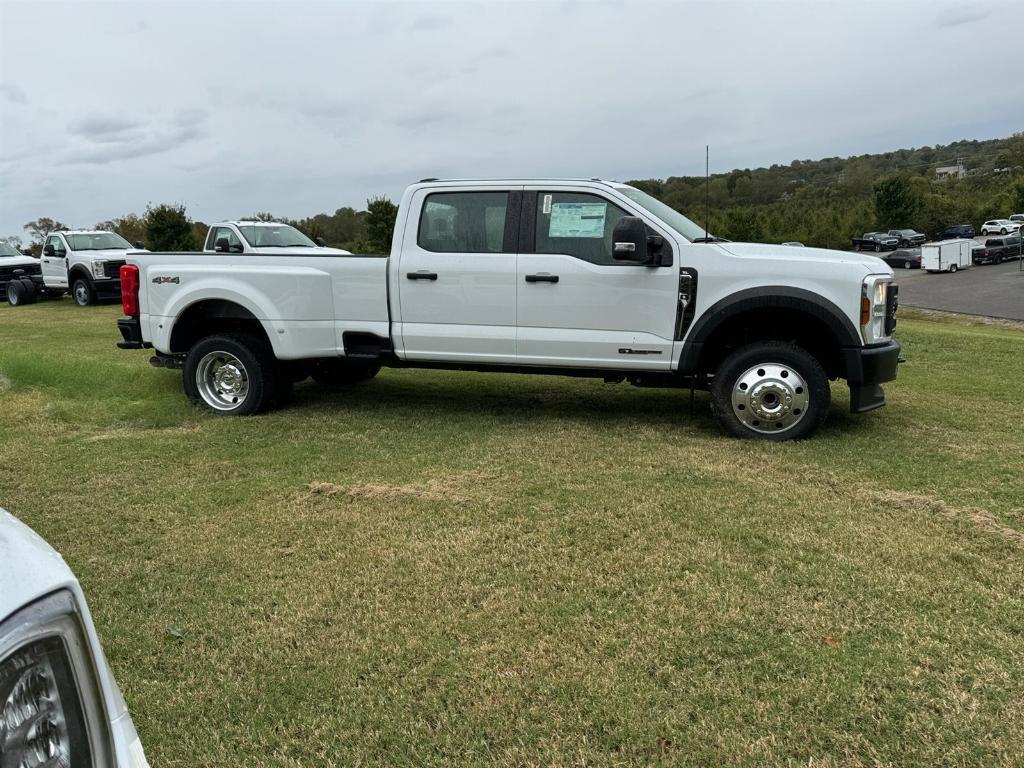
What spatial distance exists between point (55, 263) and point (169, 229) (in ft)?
43.9

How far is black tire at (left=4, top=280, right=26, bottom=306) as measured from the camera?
2102 cm

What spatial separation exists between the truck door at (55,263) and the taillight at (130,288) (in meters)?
14.7

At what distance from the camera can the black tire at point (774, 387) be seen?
5844 mm

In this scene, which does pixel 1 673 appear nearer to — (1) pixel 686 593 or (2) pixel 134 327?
(1) pixel 686 593

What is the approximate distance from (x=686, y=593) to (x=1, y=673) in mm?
2816

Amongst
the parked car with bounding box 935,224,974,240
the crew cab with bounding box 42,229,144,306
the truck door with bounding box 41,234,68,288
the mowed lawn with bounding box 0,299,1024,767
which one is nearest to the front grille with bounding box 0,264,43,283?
the truck door with bounding box 41,234,68,288

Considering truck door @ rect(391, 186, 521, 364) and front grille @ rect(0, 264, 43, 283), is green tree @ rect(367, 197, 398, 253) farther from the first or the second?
truck door @ rect(391, 186, 521, 364)

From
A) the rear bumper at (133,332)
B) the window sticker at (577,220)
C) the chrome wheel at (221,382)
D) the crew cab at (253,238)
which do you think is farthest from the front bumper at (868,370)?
the crew cab at (253,238)

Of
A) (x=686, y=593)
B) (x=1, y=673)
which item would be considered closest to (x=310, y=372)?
(x=686, y=593)

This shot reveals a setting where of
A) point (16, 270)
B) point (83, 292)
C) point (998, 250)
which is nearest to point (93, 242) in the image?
point (83, 292)

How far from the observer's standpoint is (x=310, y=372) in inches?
315

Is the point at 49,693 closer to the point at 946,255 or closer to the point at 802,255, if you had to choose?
the point at 802,255

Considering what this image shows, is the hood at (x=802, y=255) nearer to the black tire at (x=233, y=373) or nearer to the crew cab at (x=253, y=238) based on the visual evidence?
the black tire at (x=233, y=373)

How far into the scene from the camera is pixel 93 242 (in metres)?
20.2
